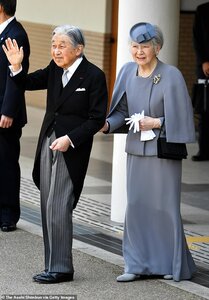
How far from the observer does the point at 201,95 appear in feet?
43.6

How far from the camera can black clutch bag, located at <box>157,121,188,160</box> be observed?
770cm

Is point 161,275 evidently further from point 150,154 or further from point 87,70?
point 87,70

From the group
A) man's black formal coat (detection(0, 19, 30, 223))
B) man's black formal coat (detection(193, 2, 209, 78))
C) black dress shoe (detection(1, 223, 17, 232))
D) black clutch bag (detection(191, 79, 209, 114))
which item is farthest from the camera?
man's black formal coat (detection(193, 2, 209, 78))

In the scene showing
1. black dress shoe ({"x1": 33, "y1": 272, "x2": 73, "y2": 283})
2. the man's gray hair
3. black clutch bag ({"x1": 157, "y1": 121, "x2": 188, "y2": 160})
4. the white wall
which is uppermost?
the white wall

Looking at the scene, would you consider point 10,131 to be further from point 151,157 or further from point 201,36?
point 201,36

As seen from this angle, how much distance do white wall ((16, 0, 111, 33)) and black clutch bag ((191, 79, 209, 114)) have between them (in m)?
3.94

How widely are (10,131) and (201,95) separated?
443 centimetres

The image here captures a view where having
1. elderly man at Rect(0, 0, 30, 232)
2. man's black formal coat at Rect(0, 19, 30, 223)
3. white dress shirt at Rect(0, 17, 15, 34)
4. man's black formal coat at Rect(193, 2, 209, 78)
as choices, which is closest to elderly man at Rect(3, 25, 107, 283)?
elderly man at Rect(0, 0, 30, 232)

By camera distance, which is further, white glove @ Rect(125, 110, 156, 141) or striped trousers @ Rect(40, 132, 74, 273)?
white glove @ Rect(125, 110, 156, 141)

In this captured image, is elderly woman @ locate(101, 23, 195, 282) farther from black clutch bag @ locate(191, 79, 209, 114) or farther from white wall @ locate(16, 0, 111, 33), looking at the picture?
white wall @ locate(16, 0, 111, 33)

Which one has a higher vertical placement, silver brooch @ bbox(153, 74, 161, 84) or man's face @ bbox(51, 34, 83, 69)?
man's face @ bbox(51, 34, 83, 69)

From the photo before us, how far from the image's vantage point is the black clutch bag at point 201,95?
13.3 meters

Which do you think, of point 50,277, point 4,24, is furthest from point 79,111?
point 4,24

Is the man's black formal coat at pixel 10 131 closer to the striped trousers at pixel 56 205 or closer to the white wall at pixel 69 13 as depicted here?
the striped trousers at pixel 56 205
